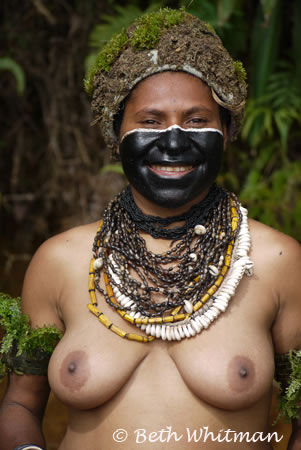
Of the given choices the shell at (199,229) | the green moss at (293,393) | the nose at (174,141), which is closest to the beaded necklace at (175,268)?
the shell at (199,229)

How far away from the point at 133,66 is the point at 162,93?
0.17 meters

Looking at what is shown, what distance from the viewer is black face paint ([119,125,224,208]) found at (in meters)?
2.14

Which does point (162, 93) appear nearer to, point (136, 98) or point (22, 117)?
point (136, 98)

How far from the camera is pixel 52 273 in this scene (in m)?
2.32

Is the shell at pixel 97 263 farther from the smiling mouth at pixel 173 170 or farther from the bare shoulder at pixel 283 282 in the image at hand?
the bare shoulder at pixel 283 282

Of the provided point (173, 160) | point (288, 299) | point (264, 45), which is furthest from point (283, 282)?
point (264, 45)

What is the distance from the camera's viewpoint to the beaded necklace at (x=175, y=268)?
6.83 feet

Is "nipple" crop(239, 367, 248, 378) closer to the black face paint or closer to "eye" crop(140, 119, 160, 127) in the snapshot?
the black face paint

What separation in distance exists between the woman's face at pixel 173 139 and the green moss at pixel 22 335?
0.71 metres

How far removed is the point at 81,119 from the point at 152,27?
3203mm

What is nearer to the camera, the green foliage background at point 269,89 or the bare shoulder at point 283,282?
the bare shoulder at point 283,282

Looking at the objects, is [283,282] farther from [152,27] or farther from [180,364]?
[152,27]

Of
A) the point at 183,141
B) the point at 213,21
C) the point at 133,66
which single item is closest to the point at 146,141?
the point at 183,141

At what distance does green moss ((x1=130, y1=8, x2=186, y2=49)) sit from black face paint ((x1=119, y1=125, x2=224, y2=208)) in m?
0.36
